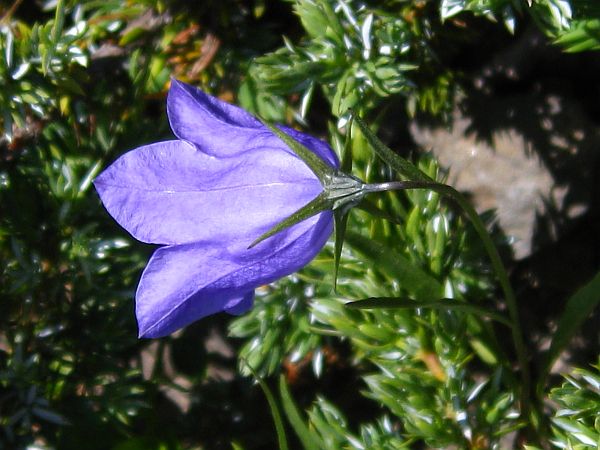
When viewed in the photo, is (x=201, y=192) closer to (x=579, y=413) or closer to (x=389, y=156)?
(x=389, y=156)

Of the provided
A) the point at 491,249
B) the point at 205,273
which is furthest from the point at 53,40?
the point at 491,249

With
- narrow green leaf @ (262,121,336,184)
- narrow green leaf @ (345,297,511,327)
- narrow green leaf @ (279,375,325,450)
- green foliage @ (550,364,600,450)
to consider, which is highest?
narrow green leaf @ (262,121,336,184)

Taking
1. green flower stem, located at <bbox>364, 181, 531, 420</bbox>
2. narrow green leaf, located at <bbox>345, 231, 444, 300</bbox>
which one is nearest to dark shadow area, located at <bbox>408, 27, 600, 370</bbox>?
green flower stem, located at <bbox>364, 181, 531, 420</bbox>

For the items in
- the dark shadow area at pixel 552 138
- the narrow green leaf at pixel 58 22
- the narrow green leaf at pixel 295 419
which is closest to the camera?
the narrow green leaf at pixel 295 419

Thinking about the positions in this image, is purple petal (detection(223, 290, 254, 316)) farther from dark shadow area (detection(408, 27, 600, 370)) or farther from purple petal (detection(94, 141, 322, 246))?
dark shadow area (detection(408, 27, 600, 370))

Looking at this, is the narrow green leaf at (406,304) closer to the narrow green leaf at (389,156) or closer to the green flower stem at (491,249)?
the green flower stem at (491,249)

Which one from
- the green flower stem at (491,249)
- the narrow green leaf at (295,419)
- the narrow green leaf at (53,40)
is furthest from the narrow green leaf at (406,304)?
the narrow green leaf at (53,40)

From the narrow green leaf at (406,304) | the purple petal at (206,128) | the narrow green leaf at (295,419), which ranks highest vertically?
the purple petal at (206,128)
